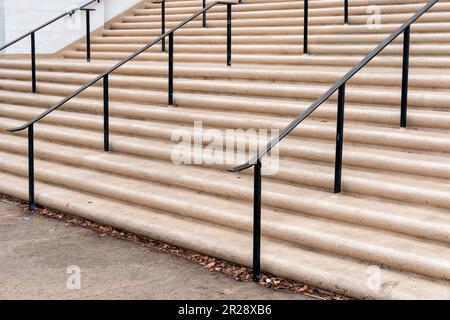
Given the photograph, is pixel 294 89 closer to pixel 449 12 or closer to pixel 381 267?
pixel 449 12

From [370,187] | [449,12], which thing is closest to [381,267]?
[370,187]

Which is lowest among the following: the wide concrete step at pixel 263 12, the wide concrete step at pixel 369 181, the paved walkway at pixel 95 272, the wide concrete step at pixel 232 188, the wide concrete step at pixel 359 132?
the paved walkway at pixel 95 272

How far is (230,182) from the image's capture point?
654 centimetres

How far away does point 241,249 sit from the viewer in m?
5.57

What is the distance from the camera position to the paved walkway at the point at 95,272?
195 inches

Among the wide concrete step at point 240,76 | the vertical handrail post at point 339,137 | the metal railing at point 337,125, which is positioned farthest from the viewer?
the wide concrete step at point 240,76

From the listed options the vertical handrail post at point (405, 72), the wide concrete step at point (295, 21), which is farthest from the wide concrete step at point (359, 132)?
the wide concrete step at point (295, 21)

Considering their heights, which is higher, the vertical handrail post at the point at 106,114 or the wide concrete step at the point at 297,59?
the wide concrete step at the point at 297,59

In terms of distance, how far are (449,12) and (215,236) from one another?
464 centimetres

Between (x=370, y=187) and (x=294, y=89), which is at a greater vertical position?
(x=294, y=89)

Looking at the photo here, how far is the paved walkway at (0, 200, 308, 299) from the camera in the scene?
4.95 meters

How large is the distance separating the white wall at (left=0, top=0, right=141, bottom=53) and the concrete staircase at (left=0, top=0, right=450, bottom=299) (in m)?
2.11

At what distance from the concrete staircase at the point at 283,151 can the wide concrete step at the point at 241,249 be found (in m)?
0.01

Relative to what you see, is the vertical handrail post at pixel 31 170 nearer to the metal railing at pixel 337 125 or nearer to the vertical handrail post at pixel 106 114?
the vertical handrail post at pixel 106 114
